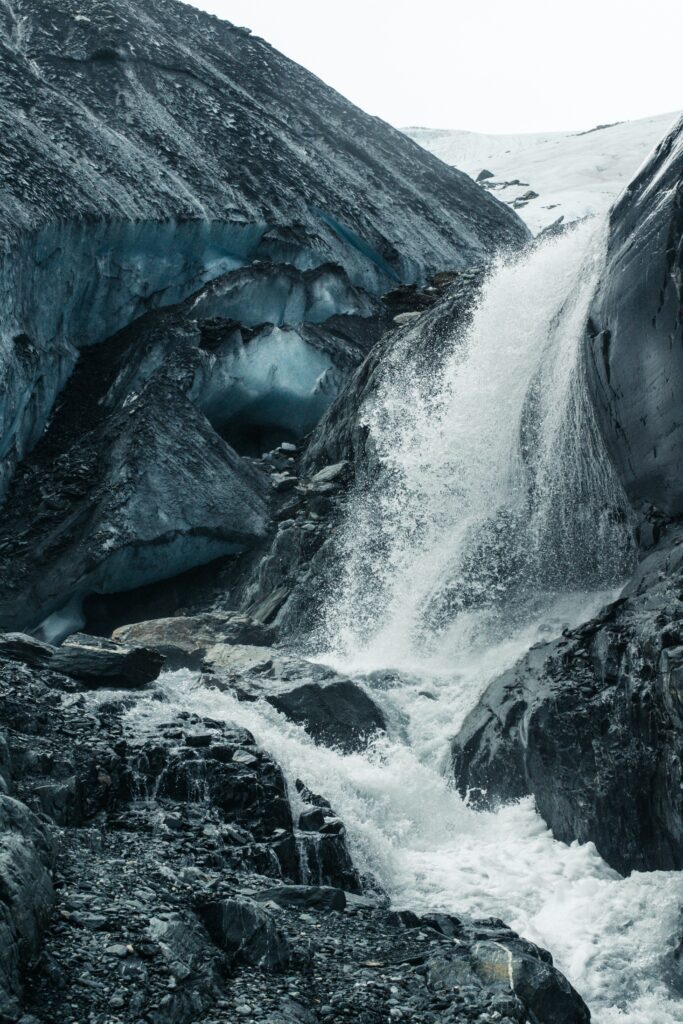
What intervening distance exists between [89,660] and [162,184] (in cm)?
1380

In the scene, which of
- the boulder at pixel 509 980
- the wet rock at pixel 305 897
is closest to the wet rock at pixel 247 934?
the wet rock at pixel 305 897

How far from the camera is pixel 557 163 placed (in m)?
58.8

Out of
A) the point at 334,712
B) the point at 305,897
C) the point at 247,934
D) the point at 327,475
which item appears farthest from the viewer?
the point at 327,475

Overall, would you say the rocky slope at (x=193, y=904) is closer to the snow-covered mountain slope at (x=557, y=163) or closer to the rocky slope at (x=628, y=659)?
the rocky slope at (x=628, y=659)

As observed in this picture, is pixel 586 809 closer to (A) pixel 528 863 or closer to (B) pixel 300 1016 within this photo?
(A) pixel 528 863

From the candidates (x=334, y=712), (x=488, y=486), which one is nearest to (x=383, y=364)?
(x=488, y=486)

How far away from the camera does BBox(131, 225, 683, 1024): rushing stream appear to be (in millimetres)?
8922

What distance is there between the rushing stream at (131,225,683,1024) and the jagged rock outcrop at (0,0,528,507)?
6.00 m

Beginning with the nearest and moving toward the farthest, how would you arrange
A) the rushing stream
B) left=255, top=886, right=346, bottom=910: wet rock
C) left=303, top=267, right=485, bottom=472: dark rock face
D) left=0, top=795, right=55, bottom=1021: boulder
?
left=0, top=795, right=55, bottom=1021: boulder, left=255, top=886, right=346, bottom=910: wet rock, the rushing stream, left=303, top=267, right=485, bottom=472: dark rock face

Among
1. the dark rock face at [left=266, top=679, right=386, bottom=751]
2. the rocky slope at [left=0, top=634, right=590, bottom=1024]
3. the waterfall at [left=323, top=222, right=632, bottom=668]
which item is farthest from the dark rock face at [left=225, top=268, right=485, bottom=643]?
the rocky slope at [left=0, top=634, right=590, bottom=1024]

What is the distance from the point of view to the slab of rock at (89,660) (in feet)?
37.6

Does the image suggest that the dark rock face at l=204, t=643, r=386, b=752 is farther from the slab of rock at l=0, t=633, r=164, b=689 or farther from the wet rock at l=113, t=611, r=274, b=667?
the slab of rock at l=0, t=633, r=164, b=689

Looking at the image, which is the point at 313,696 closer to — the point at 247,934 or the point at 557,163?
the point at 247,934

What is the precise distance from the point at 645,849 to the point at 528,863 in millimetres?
1126
